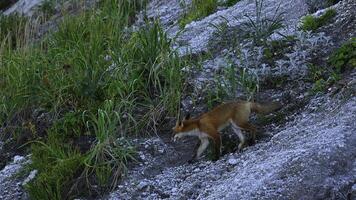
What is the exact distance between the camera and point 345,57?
7320 millimetres

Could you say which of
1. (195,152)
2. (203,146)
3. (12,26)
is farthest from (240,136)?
(12,26)

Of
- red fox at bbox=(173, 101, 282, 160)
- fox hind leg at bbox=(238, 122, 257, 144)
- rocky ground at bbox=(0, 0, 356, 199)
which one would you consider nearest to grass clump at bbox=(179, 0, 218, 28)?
rocky ground at bbox=(0, 0, 356, 199)

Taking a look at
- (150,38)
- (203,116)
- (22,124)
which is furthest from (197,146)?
(22,124)

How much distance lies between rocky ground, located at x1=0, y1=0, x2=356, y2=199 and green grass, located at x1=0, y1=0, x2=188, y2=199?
0.68ft

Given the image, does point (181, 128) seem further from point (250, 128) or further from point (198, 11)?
point (198, 11)

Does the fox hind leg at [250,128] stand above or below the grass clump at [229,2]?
below

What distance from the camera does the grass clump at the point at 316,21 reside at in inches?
322

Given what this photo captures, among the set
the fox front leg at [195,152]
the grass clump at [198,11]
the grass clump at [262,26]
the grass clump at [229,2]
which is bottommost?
the fox front leg at [195,152]

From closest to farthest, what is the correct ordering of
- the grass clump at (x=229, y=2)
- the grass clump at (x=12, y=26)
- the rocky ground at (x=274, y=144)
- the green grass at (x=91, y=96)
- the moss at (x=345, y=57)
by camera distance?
the rocky ground at (x=274, y=144)
the green grass at (x=91, y=96)
the moss at (x=345, y=57)
the grass clump at (x=229, y=2)
the grass clump at (x=12, y=26)

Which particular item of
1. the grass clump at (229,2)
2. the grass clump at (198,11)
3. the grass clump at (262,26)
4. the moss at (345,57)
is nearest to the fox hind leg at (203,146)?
the moss at (345,57)

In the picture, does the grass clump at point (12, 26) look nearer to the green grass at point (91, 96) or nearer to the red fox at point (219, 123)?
the green grass at point (91, 96)

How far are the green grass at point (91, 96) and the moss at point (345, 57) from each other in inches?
61.0

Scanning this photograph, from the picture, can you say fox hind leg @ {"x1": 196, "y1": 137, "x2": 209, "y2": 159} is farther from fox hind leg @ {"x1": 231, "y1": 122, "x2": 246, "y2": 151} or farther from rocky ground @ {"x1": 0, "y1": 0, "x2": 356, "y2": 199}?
fox hind leg @ {"x1": 231, "y1": 122, "x2": 246, "y2": 151}

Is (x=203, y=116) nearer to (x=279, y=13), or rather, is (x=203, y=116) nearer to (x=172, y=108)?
(x=172, y=108)
